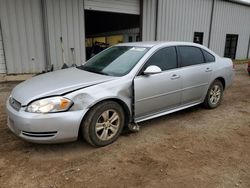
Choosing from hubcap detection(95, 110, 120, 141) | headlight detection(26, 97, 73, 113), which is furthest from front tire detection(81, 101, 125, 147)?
headlight detection(26, 97, 73, 113)

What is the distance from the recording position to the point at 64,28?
827 centimetres

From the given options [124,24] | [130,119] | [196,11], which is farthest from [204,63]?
[124,24]

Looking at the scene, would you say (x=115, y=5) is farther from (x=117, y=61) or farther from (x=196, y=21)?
(x=117, y=61)

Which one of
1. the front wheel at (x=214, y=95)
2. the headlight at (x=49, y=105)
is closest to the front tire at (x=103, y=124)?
the headlight at (x=49, y=105)

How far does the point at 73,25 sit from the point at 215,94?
5.93m

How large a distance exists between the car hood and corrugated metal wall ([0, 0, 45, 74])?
467 centimetres

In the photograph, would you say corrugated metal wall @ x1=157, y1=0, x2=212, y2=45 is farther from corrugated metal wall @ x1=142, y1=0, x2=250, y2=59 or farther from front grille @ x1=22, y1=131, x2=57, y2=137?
front grille @ x1=22, y1=131, x2=57, y2=137

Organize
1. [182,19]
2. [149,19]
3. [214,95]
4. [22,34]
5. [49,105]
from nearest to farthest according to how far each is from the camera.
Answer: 1. [49,105]
2. [214,95]
3. [22,34]
4. [149,19]
5. [182,19]

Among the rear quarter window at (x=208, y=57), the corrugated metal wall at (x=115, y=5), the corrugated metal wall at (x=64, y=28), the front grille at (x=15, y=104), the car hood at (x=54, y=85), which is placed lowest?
the front grille at (x=15, y=104)

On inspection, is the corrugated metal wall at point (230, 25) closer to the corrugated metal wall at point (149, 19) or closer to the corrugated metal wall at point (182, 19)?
the corrugated metal wall at point (182, 19)

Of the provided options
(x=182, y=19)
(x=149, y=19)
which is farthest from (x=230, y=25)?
(x=149, y=19)

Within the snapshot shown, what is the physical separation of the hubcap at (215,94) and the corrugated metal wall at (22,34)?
6.02 metres

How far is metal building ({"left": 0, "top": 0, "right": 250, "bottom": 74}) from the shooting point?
7422mm

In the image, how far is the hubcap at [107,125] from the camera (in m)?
3.21
